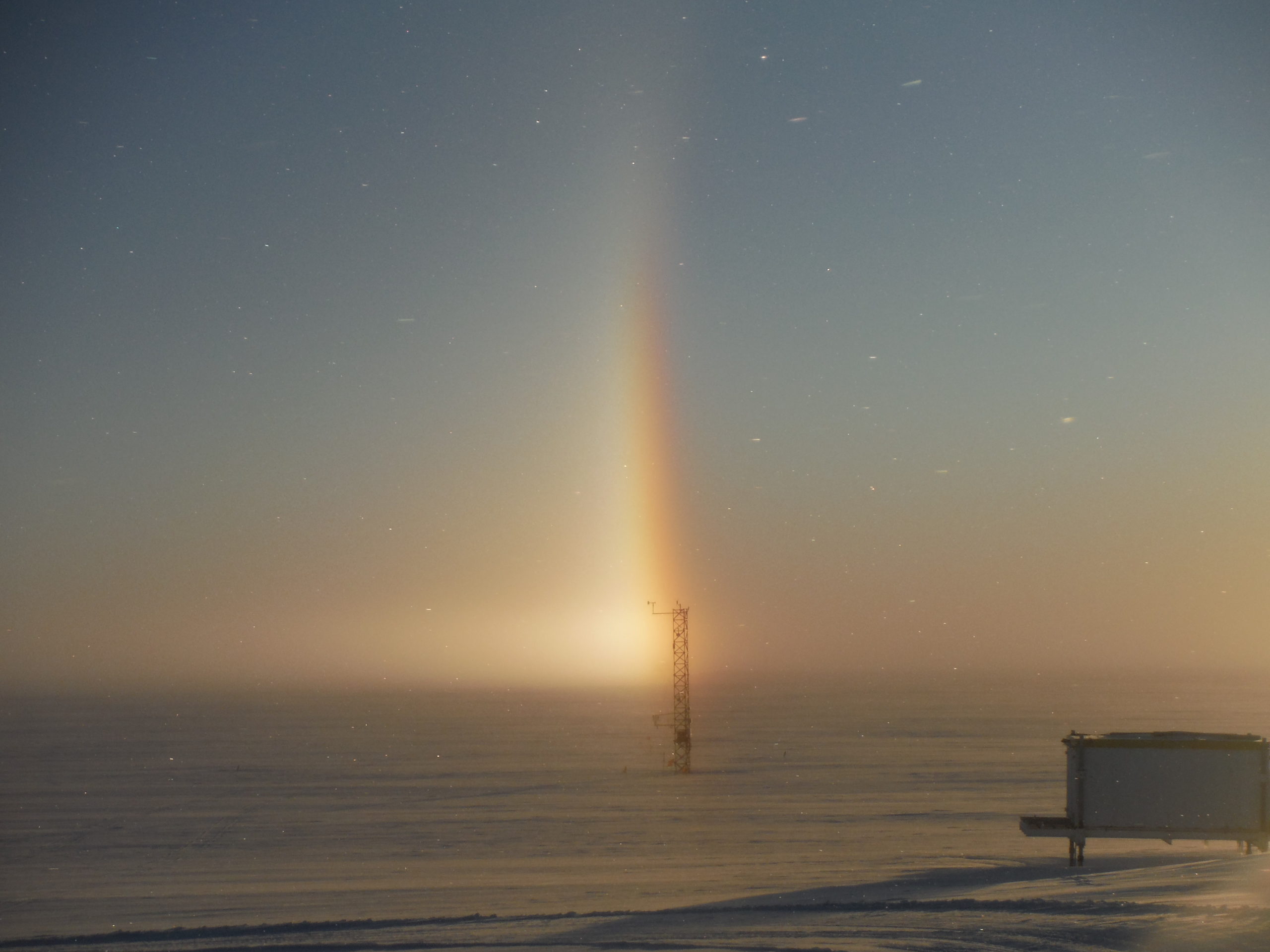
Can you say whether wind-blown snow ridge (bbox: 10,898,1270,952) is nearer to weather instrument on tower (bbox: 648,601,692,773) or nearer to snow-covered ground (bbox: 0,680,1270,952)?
snow-covered ground (bbox: 0,680,1270,952)

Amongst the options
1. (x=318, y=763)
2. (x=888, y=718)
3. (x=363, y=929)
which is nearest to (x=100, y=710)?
(x=318, y=763)

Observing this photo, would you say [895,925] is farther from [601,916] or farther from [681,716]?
[681,716]

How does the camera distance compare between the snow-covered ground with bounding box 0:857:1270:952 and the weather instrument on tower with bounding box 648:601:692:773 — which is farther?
the weather instrument on tower with bounding box 648:601:692:773

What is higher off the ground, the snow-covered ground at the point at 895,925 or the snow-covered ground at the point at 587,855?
the snow-covered ground at the point at 895,925

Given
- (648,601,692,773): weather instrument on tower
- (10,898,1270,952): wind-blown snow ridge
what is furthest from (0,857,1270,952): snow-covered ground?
(648,601,692,773): weather instrument on tower

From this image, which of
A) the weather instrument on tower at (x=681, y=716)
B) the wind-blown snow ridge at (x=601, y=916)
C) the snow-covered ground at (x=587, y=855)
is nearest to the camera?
the wind-blown snow ridge at (x=601, y=916)

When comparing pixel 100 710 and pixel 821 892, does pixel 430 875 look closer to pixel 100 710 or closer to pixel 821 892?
pixel 821 892

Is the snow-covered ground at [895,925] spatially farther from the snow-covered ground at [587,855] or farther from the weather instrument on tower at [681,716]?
the weather instrument on tower at [681,716]

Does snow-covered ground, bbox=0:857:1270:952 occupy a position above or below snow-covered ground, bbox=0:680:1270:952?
above

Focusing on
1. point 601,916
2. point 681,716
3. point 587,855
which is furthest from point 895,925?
point 681,716

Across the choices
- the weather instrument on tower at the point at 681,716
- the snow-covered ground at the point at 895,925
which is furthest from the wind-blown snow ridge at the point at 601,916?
the weather instrument on tower at the point at 681,716
